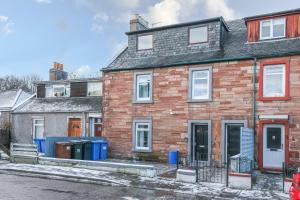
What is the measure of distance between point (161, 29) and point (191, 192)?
11886mm

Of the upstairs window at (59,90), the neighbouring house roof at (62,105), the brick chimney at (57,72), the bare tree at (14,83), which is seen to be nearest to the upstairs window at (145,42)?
the neighbouring house roof at (62,105)

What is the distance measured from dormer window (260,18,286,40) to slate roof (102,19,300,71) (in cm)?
38

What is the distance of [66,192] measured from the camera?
37.4 feet

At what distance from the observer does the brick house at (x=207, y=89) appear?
1585 cm

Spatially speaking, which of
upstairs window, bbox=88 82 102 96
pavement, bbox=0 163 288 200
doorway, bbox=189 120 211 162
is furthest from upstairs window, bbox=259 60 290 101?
upstairs window, bbox=88 82 102 96

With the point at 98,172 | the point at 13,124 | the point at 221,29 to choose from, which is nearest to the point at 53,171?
the point at 98,172

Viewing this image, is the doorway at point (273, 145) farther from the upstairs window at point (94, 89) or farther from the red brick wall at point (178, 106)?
the upstairs window at point (94, 89)

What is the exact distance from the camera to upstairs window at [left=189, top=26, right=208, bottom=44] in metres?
19.1

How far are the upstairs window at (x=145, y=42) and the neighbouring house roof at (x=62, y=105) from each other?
6227 mm

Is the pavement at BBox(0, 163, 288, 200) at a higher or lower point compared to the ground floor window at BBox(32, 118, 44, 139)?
lower

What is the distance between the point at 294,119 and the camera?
1534cm

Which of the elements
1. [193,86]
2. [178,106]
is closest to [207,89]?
[193,86]

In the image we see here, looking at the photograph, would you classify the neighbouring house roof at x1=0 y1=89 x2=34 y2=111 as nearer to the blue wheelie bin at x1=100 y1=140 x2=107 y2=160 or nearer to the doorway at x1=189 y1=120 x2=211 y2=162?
the blue wheelie bin at x1=100 y1=140 x2=107 y2=160

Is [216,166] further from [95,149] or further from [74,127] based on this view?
[74,127]
